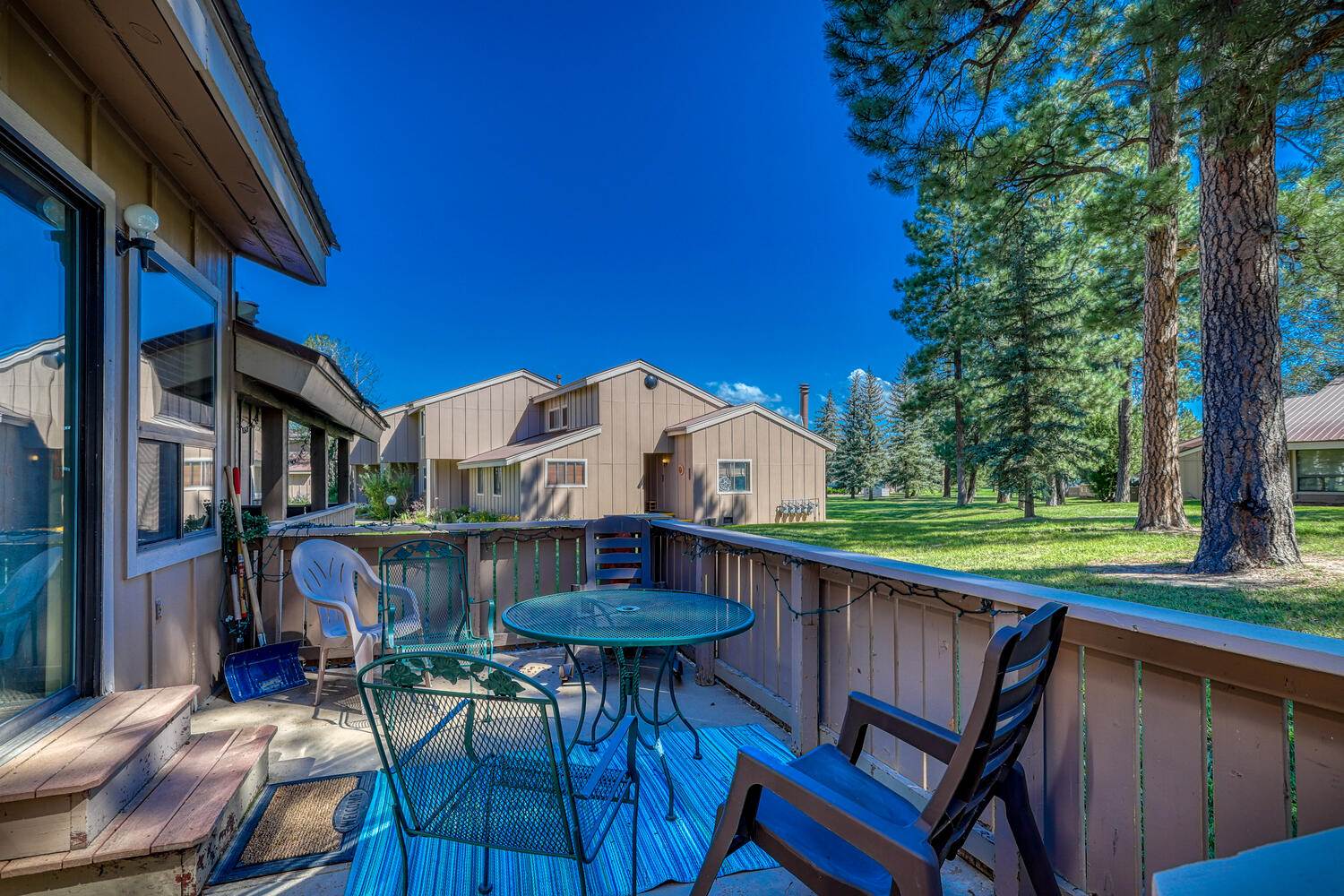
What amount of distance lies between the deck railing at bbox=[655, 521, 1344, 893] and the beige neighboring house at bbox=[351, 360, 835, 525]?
1259cm

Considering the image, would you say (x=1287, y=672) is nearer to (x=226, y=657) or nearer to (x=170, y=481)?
(x=170, y=481)

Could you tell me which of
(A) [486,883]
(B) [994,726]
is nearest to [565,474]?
(A) [486,883]

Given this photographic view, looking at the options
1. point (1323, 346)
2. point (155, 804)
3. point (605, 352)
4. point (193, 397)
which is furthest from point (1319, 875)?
point (605, 352)

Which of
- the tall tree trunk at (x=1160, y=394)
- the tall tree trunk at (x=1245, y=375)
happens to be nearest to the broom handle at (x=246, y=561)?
the tall tree trunk at (x=1245, y=375)

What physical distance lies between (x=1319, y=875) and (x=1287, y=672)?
0.69 m

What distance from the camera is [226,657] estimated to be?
3.68 metres

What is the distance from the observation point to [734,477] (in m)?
15.7

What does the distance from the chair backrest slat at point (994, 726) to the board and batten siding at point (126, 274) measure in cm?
286

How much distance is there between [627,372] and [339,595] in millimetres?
12162

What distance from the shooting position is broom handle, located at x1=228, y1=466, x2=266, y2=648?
3895 millimetres

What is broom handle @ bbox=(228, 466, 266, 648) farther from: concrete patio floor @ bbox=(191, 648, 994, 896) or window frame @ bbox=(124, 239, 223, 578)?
concrete patio floor @ bbox=(191, 648, 994, 896)

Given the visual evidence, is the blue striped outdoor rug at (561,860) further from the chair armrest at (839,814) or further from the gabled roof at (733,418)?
the gabled roof at (733,418)

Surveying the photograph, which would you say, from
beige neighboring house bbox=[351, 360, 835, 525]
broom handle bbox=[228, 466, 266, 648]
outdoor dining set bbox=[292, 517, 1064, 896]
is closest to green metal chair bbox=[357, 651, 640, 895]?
outdoor dining set bbox=[292, 517, 1064, 896]

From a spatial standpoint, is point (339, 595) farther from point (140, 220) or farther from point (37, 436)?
point (140, 220)
